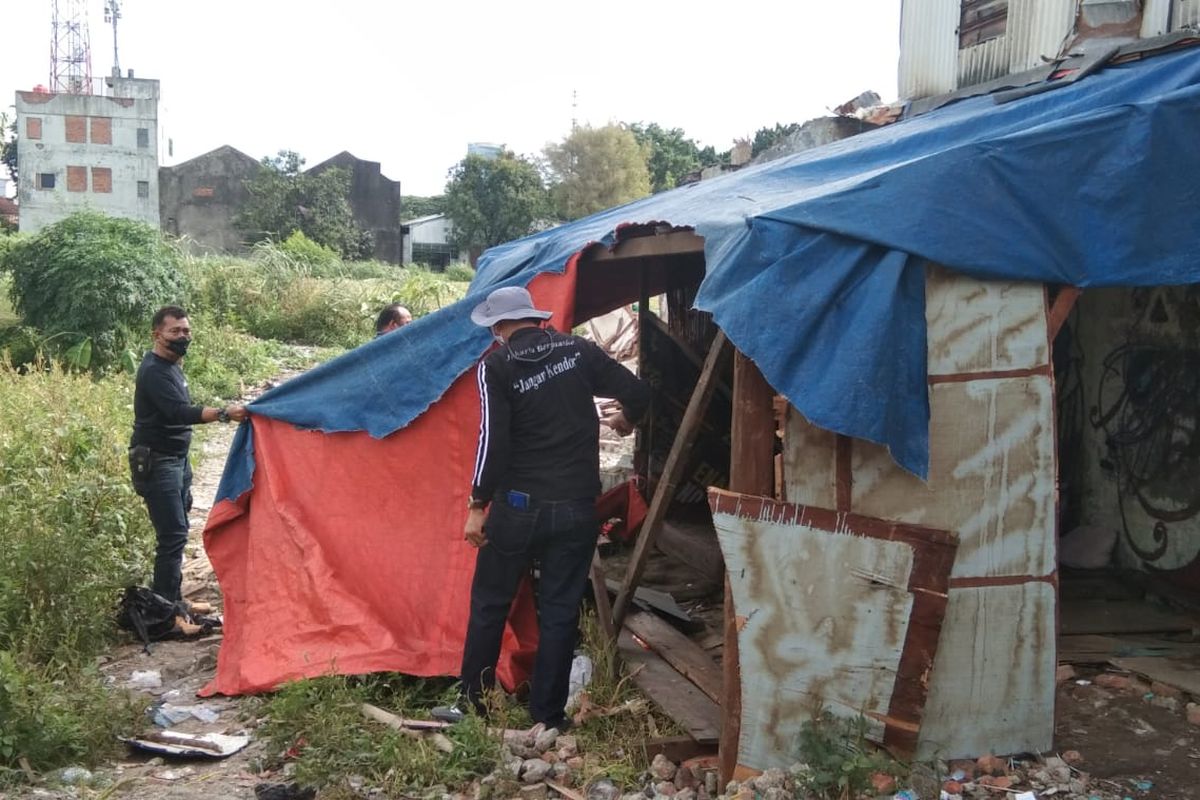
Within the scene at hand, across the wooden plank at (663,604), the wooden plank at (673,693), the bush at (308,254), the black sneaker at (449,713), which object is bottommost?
the black sneaker at (449,713)

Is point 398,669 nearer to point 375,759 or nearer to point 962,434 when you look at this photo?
point 375,759

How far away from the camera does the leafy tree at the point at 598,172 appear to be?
4866cm

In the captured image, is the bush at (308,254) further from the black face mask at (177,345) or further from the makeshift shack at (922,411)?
the makeshift shack at (922,411)

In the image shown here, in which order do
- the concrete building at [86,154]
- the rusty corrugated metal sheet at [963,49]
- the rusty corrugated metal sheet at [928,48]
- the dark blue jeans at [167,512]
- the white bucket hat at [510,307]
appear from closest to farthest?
the white bucket hat at [510,307], the dark blue jeans at [167,512], the rusty corrugated metal sheet at [963,49], the rusty corrugated metal sheet at [928,48], the concrete building at [86,154]

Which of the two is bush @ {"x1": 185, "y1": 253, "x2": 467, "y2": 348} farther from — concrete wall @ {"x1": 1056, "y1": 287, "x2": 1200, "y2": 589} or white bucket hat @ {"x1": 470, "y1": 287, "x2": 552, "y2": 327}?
white bucket hat @ {"x1": 470, "y1": 287, "x2": 552, "y2": 327}

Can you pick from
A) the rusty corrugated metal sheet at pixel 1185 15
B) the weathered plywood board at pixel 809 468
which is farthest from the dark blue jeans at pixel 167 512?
the rusty corrugated metal sheet at pixel 1185 15

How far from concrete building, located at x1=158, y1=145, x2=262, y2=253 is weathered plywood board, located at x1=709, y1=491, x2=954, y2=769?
43.5m

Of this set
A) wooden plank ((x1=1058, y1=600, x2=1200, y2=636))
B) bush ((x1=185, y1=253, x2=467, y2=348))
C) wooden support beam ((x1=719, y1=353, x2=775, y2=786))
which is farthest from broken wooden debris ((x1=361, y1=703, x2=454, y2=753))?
bush ((x1=185, y1=253, x2=467, y2=348))

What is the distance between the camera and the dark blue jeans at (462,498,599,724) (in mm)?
4617

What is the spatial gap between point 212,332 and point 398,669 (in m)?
13.1

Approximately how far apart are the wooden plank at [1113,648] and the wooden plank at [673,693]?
5.92 ft

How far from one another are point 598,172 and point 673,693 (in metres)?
46.0

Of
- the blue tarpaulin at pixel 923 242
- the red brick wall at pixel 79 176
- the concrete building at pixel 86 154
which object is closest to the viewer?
the blue tarpaulin at pixel 923 242

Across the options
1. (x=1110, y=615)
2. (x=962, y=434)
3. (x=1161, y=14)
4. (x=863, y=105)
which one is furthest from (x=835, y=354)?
(x=863, y=105)
